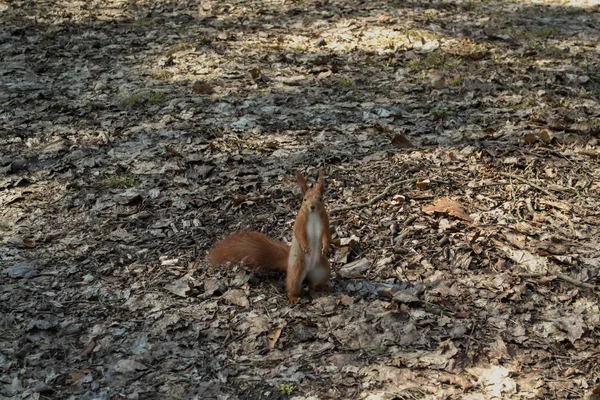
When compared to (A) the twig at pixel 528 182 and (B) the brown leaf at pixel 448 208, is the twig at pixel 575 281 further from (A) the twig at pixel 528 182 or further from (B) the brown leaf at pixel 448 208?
(A) the twig at pixel 528 182

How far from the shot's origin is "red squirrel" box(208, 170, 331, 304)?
3.91 metres

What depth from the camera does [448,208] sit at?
16.2 feet

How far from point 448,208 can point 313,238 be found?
141 centimetres

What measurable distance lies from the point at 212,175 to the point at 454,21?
15.2 ft

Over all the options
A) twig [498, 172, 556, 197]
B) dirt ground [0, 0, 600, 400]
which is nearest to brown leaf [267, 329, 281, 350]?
dirt ground [0, 0, 600, 400]

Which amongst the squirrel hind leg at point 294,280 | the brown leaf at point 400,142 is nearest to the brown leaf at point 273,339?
the squirrel hind leg at point 294,280

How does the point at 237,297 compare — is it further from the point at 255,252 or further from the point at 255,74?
the point at 255,74

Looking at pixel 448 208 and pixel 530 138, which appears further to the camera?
pixel 530 138

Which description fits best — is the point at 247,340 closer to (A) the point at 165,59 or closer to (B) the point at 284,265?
(B) the point at 284,265

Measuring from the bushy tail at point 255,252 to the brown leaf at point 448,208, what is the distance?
125cm

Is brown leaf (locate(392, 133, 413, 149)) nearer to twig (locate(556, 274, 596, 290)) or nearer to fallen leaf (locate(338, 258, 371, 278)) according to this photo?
fallen leaf (locate(338, 258, 371, 278))

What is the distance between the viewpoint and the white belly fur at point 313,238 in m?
3.91

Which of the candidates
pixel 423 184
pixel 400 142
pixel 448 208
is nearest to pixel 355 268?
pixel 448 208

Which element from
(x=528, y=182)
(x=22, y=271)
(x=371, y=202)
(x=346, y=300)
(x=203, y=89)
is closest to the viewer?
(x=346, y=300)
